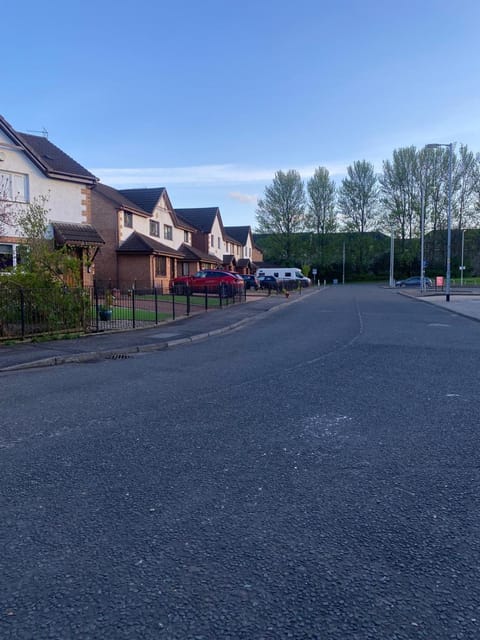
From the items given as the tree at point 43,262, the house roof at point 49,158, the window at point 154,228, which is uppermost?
the house roof at point 49,158

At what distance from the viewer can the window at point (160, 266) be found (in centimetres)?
3624

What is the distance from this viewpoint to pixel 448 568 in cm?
300

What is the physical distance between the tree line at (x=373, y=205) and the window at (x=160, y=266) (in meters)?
46.5

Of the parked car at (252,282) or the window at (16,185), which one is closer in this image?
the window at (16,185)

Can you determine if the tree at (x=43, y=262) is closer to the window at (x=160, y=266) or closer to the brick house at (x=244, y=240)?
the window at (x=160, y=266)

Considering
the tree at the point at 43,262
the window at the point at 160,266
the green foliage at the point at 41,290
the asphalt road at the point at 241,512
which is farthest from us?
the window at the point at 160,266

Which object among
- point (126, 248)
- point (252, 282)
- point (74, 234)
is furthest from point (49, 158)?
point (252, 282)

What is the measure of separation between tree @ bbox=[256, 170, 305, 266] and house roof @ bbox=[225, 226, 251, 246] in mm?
3458

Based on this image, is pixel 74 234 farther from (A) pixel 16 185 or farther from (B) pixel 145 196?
(B) pixel 145 196

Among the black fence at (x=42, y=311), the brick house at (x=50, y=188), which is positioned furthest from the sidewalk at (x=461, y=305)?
the brick house at (x=50, y=188)

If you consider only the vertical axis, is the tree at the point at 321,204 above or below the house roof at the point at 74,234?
above

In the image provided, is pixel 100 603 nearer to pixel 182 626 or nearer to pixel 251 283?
pixel 182 626

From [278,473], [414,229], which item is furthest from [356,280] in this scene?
[278,473]

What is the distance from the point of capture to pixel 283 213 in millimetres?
81625
